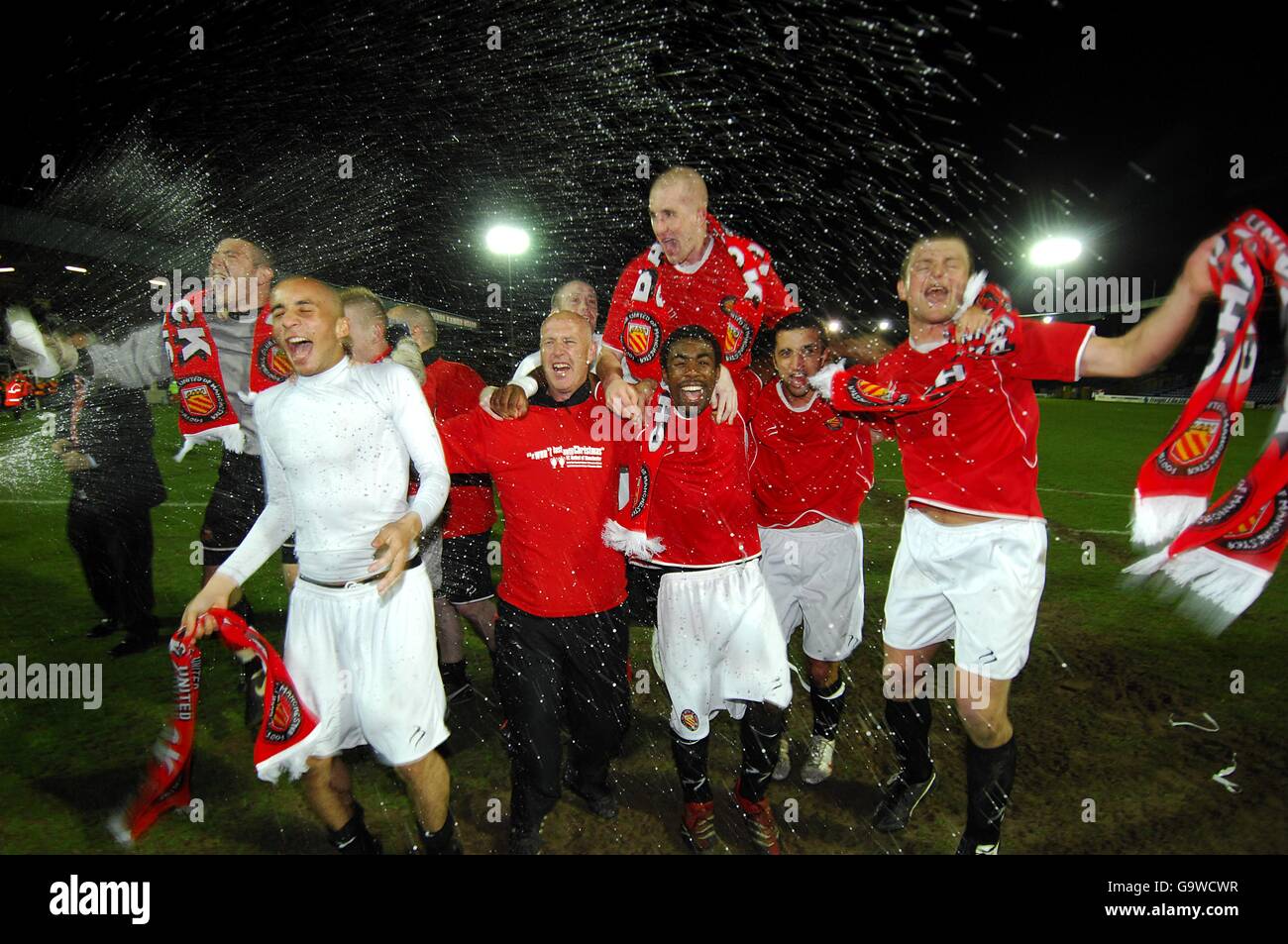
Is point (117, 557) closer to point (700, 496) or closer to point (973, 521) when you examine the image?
point (700, 496)

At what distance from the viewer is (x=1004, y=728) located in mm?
2973

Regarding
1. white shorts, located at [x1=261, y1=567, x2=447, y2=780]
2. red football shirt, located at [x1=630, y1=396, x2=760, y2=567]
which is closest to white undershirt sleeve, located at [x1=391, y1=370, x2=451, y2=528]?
white shorts, located at [x1=261, y1=567, x2=447, y2=780]

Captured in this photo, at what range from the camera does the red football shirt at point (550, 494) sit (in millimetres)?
3031

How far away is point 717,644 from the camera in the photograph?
3.06 metres

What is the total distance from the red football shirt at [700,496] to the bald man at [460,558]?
1704mm

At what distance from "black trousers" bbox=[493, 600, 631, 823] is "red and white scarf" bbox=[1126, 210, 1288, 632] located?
2.08 meters

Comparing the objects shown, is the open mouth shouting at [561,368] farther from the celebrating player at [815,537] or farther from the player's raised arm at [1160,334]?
the player's raised arm at [1160,334]

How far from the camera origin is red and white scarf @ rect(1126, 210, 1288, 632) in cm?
221

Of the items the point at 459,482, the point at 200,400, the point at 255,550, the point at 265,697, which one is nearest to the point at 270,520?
the point at 255,550

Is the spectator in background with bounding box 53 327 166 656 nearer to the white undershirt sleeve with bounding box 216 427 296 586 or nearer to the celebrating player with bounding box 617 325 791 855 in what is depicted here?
the white undershirt sleeve with bounding box 216 427 296 586

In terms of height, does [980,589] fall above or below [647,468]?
below

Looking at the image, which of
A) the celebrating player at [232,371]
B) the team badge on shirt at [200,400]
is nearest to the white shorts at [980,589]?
the celebrating player at [232,371]

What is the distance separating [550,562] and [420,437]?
0.78m

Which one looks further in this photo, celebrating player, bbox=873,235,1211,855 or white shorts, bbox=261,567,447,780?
celebrating player, bbox=873,235,1211,855
